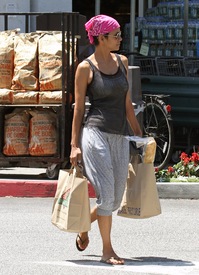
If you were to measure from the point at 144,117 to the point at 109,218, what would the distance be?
17.9ft

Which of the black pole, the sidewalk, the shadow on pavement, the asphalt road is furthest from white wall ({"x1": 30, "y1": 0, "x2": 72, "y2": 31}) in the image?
the shadow on pavement

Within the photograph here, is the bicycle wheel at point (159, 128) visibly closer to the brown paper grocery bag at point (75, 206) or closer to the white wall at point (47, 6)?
the white wall at point (47, 6)

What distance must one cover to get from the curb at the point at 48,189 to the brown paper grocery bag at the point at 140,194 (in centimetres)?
338

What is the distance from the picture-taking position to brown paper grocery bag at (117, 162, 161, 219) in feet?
25.9

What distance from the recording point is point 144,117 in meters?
13.1

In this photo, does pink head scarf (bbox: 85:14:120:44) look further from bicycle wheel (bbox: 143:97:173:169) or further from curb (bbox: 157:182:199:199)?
bicycle wheel (bbox: 143:97:173:169)

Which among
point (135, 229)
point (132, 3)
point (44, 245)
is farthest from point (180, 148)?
point (44, 245)

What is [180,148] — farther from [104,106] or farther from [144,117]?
[104,106]

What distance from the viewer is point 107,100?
777 cm

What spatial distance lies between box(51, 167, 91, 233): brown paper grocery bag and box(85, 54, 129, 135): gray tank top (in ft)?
1.23

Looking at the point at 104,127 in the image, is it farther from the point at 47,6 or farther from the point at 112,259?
the point at 47,6

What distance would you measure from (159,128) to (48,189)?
1.92 metres


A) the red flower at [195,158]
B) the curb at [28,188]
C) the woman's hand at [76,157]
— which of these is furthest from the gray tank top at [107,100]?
the red flower at [195,158]

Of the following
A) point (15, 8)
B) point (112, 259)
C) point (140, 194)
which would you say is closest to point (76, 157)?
point (140, 194)
